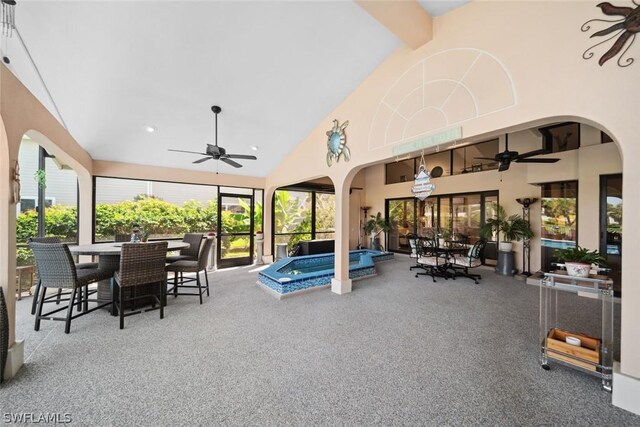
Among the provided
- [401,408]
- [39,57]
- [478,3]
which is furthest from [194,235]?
[478,3]

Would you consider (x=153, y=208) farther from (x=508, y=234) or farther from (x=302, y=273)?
(x=508, y=234)

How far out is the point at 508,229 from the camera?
5766 millimetres

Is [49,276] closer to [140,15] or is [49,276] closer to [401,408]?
[140,15]

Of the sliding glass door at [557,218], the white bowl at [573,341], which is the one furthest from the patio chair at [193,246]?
the sliding glass door at [557,218]

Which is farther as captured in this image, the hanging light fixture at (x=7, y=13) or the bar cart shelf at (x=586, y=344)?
the bar cart shelf at (x=586, y=344)

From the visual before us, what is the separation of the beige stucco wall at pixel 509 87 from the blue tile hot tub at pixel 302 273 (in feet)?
7.53

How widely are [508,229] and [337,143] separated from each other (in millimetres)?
4669

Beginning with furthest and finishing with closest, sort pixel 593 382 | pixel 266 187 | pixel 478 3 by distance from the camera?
pixel 266 187
pixel 478 3
pixel 593 382

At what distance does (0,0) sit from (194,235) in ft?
12.2

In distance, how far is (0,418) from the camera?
168cm

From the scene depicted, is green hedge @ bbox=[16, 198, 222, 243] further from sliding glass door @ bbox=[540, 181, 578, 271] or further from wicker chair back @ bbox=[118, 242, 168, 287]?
sliding glass door @ bbox=[540, 181, 578, 271]

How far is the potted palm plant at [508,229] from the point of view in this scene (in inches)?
222

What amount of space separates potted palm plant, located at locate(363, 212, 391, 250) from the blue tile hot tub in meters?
1.93

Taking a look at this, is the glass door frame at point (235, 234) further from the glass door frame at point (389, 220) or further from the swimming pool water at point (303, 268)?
the glass door frame at point (389, 220)
